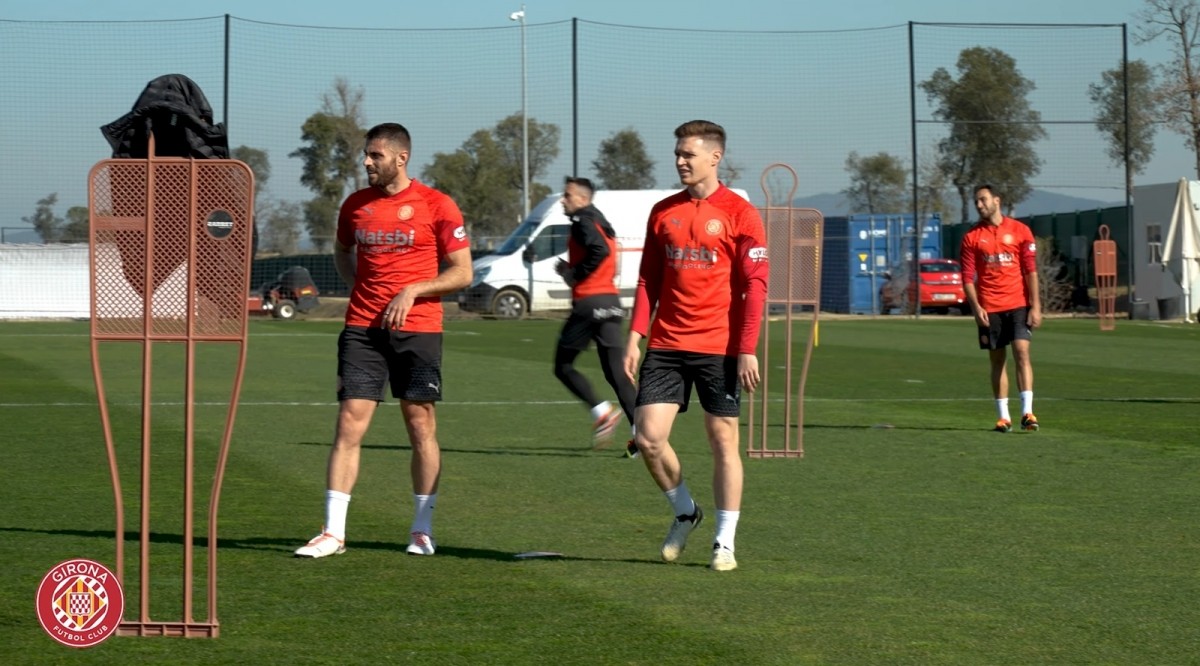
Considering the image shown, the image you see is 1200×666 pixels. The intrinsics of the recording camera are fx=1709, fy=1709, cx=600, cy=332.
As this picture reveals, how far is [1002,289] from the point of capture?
14.5 m

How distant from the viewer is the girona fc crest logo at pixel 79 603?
547cm

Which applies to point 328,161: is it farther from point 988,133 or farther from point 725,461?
point 725,461

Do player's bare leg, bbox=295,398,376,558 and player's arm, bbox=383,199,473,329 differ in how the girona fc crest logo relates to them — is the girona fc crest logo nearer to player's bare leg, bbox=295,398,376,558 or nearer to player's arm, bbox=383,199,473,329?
player's bare leg, bbox=295,398,376,558

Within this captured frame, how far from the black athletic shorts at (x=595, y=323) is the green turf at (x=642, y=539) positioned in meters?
0.81

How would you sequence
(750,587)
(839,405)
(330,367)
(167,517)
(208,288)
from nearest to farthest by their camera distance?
(208,288), (750,587), (167,517), (839,405), (330,367)

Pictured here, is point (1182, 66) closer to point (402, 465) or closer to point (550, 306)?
point (550, 306)

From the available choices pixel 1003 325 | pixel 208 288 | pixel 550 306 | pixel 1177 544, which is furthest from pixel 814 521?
pixel 550 306

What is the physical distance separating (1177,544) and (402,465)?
5.29 m

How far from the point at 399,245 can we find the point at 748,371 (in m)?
1.72

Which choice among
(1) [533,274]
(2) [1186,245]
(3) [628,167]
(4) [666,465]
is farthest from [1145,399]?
(3) [628,167]

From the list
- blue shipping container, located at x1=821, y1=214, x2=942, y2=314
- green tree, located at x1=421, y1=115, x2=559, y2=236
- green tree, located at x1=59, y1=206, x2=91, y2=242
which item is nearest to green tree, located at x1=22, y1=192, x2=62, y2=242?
green tree, located at x1=59, y1=206, x2=91, y2=242

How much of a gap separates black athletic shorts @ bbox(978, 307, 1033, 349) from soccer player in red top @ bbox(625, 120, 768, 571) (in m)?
7.38

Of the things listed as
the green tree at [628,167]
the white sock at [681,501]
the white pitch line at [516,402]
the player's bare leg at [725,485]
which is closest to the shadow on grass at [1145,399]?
the white pitch line at [516,402]

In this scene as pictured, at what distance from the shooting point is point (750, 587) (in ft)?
23.2
